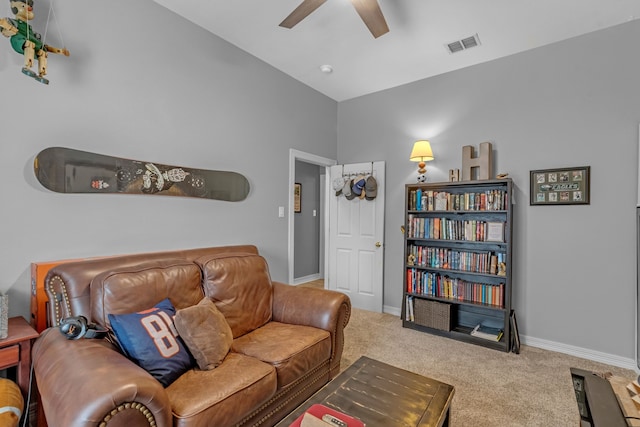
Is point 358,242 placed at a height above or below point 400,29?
below

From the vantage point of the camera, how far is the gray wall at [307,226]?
5430 millimetres

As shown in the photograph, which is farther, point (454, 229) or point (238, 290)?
point (454, 229)

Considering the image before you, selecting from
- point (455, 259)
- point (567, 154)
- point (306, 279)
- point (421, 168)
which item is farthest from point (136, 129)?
point (306, 279)

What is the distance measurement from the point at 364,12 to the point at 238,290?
6.77 ft

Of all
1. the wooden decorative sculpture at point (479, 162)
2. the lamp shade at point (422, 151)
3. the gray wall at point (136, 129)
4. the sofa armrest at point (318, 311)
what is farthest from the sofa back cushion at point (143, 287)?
the wooden decorative sculpture at point (479, 162)

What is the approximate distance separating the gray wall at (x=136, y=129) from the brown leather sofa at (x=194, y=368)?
278 mm

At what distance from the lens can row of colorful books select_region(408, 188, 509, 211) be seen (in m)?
3.03

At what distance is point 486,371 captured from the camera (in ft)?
8.15

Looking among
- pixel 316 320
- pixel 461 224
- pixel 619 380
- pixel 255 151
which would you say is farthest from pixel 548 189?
pixel 255 151

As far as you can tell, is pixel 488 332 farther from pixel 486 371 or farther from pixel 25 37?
pixel 25 37

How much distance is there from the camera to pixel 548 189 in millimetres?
2938

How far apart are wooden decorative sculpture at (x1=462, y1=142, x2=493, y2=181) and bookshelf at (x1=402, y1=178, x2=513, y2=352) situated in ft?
0.38

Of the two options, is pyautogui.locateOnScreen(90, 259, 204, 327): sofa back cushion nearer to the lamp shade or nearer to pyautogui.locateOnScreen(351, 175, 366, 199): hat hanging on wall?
pyautogui.locateOnScreen(351, 175, 366, 199): hat hanging on wall

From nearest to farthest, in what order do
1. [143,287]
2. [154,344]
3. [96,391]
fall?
1. [96,391]
2. [154,344]
3. [143,287]
